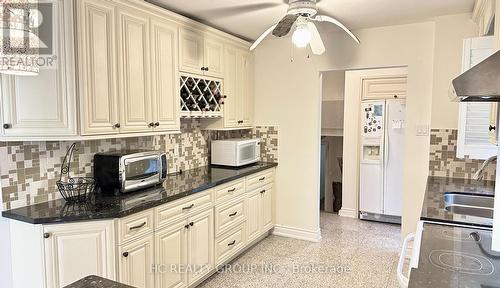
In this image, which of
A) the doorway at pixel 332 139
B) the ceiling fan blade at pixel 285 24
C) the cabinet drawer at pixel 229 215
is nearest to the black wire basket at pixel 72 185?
the cabinet drawer at pixel 229 215

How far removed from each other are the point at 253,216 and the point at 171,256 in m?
1.33

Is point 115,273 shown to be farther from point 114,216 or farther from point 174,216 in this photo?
point 174,216

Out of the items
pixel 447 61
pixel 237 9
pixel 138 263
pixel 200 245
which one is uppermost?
pixel 237 9

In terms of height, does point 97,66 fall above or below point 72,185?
above

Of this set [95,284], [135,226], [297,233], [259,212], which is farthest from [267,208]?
[95,284]

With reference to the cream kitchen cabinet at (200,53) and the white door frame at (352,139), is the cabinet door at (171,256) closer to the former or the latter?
the cream kitchen cabinet at (200,53)

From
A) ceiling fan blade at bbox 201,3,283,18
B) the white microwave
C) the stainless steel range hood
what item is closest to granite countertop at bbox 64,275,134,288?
the stainless steel range hood

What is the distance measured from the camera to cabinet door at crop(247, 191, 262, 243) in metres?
3.63

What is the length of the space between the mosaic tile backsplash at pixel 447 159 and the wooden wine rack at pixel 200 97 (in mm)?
2123

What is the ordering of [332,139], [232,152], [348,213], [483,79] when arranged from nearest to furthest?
1. [483,79]
2. [232,152]
3. [348,213]
4. [332,139]

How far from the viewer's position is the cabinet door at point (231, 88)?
3.66 m

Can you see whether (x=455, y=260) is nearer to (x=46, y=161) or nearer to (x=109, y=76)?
(x=109, y=76)

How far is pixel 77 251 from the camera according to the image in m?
2.02

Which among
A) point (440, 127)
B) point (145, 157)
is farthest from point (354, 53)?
point (145, 157)
